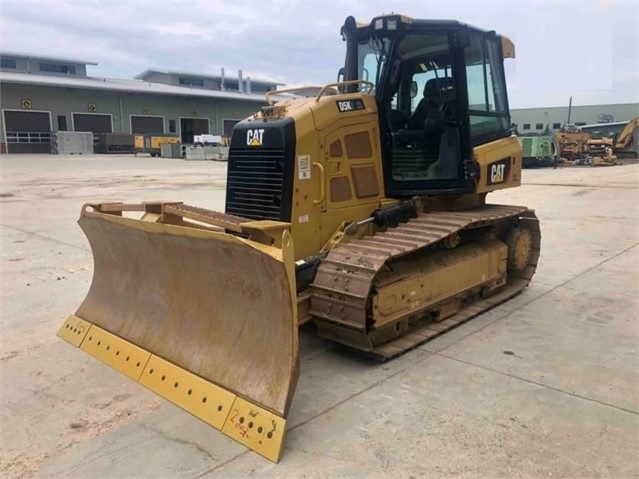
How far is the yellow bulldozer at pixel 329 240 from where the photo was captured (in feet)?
11.3

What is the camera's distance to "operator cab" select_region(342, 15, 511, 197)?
520 cm

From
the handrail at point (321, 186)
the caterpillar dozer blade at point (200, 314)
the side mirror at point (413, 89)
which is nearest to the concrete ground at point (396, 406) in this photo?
the caterpillar dozer blade at point (200, 314)

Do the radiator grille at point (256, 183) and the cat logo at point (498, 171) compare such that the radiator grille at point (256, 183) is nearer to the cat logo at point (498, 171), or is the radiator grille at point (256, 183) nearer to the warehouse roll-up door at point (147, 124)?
the cat logo at point (498, 171)

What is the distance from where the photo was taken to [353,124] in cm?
495

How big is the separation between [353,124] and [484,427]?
283 centimetres

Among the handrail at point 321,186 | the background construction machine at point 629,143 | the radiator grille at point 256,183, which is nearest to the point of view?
the radiator grille at point 256,183

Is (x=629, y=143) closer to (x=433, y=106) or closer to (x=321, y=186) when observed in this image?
(x=433, y=106)

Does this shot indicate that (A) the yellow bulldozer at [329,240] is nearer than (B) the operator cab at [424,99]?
Yes

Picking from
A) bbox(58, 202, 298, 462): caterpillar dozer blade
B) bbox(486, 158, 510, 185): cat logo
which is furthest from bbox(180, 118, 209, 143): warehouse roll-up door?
bbox(58, 202, 298, 462): caterpillar dozer blade

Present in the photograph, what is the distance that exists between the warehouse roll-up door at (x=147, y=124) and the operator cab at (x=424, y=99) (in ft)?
157

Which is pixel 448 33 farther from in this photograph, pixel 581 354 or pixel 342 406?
pixel 342 406

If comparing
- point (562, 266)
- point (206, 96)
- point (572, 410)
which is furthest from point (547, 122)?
point (572, 410)

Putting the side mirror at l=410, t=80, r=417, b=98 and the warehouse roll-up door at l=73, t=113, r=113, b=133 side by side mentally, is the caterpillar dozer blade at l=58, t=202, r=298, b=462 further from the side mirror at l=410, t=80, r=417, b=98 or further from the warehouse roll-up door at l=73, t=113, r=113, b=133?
the warehouse roll-up door at l=73, t=113, r=113, b=133

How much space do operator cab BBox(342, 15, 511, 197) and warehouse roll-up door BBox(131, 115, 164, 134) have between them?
47.9 meters
